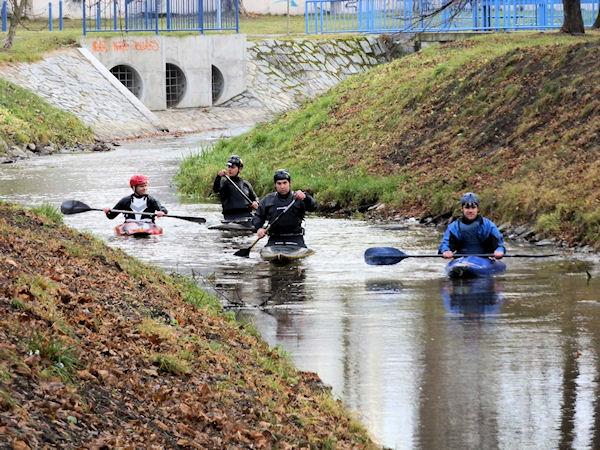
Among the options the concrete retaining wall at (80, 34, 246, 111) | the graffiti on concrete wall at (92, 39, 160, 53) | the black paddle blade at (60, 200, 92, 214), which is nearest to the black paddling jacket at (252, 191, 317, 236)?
the black paddle blade at (60, 200, 92, 214)

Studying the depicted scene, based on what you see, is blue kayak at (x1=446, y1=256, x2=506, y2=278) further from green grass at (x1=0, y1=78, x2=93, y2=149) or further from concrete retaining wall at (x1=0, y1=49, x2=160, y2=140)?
concrete retaining wall at (x1=0, y1=49, x2=160, y2=140)

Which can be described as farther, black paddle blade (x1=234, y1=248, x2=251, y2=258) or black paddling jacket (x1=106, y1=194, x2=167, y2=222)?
black paddling jacket (x1=106, y1=194, x2=167, y2=222)

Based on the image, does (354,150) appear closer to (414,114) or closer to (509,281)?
(414,114)

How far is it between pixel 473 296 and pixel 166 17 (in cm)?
3766

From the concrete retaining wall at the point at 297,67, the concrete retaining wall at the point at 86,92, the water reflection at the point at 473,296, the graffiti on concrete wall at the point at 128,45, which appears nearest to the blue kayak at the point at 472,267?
the water reflection at the point at 473,296

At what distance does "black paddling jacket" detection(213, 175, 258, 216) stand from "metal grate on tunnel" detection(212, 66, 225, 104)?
2824cm

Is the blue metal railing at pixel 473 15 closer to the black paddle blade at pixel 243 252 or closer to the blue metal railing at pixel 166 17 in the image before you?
the blue metal railing at pixel 166 17

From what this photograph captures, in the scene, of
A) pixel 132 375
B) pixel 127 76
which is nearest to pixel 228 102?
pixel 127 76

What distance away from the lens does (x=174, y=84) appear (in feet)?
161

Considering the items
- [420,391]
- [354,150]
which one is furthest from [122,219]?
[420,391]

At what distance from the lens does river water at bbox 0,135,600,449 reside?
9.24m

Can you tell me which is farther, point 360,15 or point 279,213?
point 360,15

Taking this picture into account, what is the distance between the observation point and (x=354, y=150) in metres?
27.8

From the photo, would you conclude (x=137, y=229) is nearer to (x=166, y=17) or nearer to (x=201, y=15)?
(x=201, y=15)
